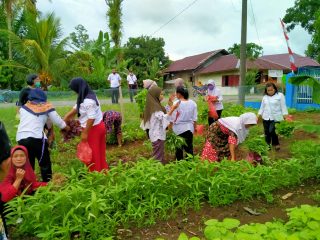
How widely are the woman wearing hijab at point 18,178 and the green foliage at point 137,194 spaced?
118 mm

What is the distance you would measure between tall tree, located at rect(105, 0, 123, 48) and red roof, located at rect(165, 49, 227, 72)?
462 inches

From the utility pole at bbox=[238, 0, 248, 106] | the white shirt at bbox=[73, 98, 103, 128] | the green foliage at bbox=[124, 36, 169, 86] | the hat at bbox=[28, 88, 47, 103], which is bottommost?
the white shirt at bbox=[73, 98, 103, 128]

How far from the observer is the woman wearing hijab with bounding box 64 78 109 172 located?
4532 millimetres

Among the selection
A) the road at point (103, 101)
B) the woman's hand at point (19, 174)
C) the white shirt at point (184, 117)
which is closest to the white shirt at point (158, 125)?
the white shirt at point (184, 117)

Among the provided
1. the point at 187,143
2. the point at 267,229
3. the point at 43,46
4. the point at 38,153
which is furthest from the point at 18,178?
the point at 43,46

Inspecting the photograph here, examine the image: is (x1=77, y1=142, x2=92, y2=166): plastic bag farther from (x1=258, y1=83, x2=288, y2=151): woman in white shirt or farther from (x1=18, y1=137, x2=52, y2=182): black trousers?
(x1=258, y1=83, x2=288, y2=151): woman in white shirt

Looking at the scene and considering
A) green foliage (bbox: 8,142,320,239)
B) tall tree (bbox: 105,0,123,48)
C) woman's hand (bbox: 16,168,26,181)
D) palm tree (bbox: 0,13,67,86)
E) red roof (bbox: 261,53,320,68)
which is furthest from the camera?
red roof (bbox: 261,53,320,68)

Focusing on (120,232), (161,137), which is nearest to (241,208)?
(120,232)

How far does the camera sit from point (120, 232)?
3441 millimetres

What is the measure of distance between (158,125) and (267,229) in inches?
123

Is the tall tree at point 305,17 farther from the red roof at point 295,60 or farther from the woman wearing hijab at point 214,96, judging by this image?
the woman wearing hijab at point 214,96

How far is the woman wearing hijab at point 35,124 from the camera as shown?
4.41 meters

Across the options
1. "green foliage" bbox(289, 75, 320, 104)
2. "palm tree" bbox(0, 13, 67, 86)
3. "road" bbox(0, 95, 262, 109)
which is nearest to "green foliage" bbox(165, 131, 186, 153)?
"green foliage" bbox(289, 75, 320, 104)

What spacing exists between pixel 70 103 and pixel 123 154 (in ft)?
10.3
